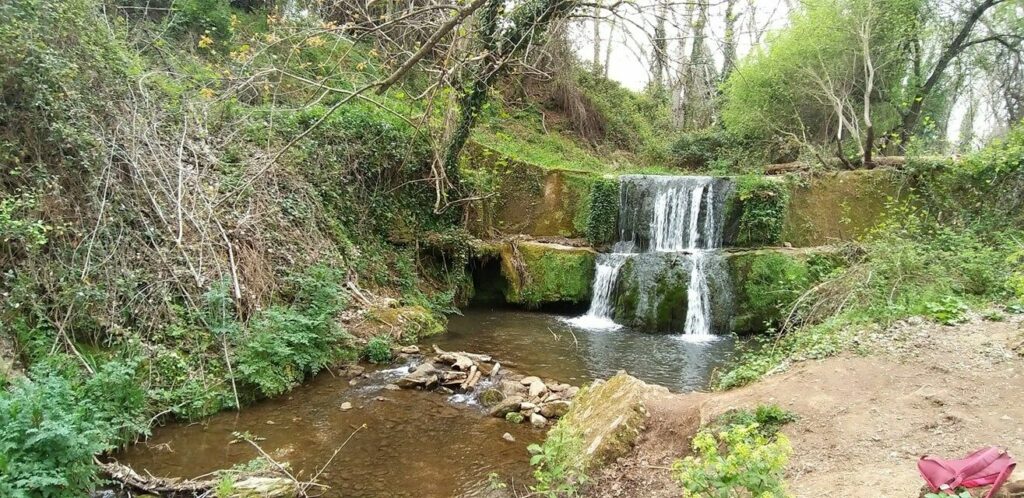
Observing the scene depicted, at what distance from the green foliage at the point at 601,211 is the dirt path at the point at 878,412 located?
698 cm

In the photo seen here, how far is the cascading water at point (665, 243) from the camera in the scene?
9898 mm

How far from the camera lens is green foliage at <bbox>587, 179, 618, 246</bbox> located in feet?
39.0

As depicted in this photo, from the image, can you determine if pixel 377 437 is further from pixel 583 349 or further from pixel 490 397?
pixel 583 349

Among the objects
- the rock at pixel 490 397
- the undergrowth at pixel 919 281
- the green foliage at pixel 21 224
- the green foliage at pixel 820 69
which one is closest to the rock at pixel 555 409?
the rock at pixel 490 397

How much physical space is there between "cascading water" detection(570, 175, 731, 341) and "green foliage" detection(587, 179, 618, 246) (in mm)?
237

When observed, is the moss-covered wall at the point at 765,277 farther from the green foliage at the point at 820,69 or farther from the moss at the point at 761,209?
the green foliage at the point at 820,69

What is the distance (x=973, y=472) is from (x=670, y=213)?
998 cm

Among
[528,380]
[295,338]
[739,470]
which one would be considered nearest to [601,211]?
[528,380]

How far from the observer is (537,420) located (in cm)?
516

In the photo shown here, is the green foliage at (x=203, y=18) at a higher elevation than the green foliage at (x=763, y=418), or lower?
higher

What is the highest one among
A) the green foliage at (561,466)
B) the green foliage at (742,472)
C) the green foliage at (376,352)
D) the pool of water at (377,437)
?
the green foliage at (742,472)

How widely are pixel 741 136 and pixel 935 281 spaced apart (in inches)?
449

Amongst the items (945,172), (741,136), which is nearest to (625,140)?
(741,136)

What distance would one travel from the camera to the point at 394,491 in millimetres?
3934
